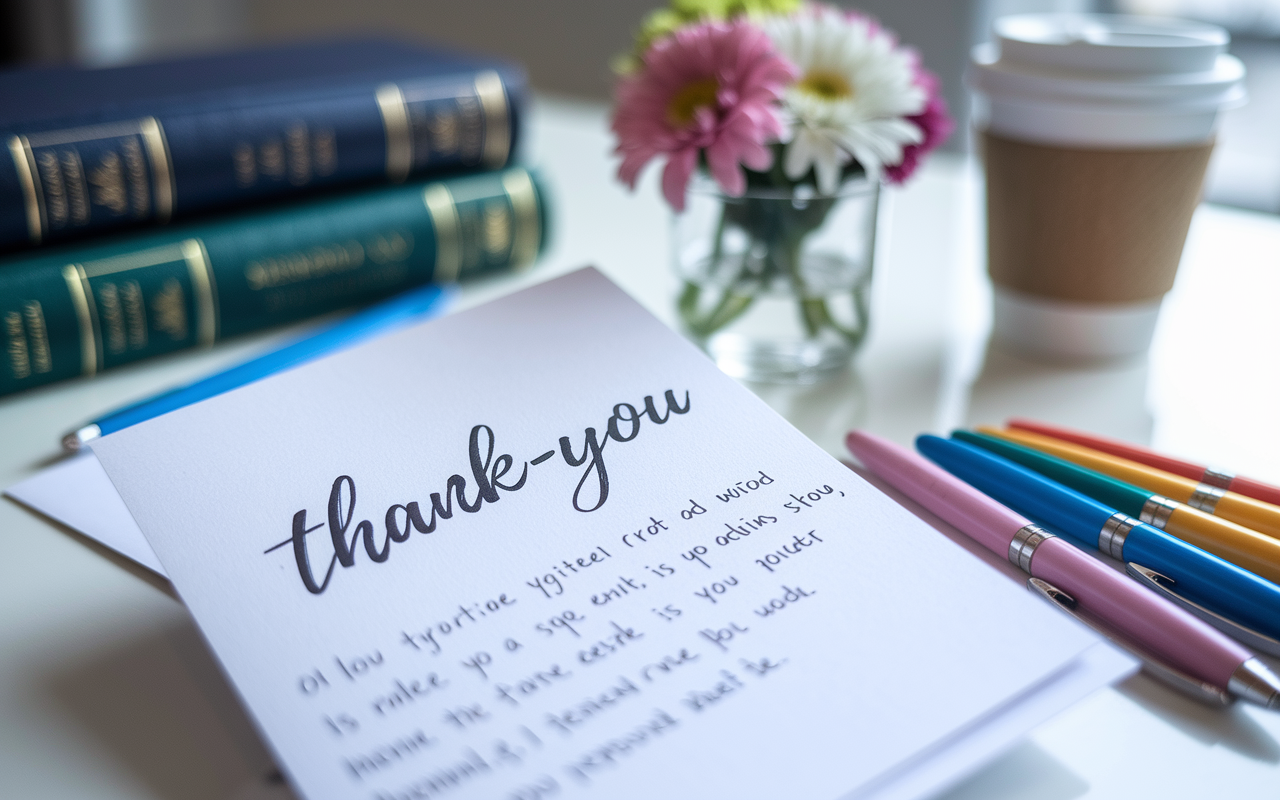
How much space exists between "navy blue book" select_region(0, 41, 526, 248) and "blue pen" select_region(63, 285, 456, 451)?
8 centimetres

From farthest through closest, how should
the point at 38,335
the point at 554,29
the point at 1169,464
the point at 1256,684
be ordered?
the point at 554,29, the point at 38,335, the point at 1169,464, the point at 1256,684

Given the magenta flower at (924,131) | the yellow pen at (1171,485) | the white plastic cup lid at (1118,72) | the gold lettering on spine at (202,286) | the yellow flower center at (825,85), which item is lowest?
the gold lettering on spine at (202,286)

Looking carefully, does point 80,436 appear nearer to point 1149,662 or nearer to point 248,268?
point 248,268

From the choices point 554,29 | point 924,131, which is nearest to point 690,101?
point 924,131

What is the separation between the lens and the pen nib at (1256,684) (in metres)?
0.26

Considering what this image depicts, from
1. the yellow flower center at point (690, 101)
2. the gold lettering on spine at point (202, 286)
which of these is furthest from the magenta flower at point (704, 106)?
the gold lettering on spine at point (202, 286)

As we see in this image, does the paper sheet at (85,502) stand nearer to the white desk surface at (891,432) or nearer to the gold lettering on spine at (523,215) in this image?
the white desk surface at (891,432)

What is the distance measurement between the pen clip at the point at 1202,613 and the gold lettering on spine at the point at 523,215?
43 cm

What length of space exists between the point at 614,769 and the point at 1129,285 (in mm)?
386

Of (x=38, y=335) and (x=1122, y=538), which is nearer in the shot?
(x=1122, y=538)

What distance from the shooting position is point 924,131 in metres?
0.47

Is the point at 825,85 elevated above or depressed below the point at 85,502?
above

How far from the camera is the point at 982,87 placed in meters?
0.48

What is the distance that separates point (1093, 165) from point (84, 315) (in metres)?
0.50
